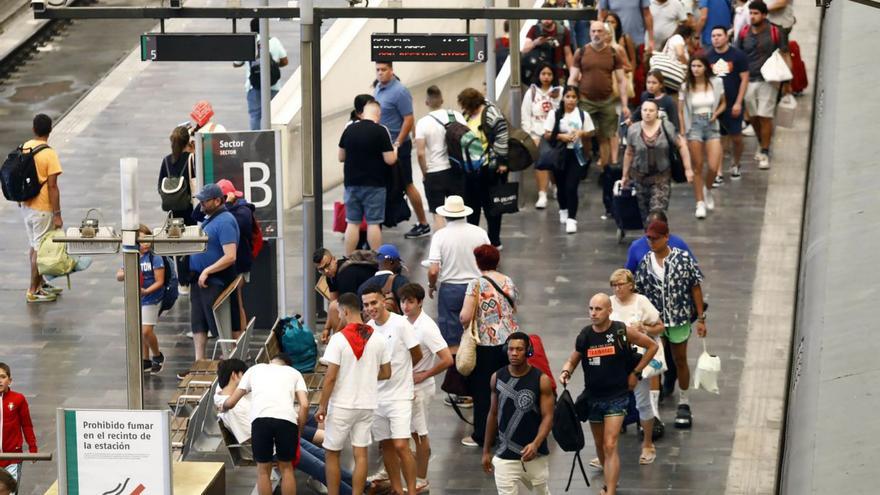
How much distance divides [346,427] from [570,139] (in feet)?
23.8

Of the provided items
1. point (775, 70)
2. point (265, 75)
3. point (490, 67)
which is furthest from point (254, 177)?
point (775, 70)

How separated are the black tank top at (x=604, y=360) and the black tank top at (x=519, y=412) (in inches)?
22.5

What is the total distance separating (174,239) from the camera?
11.6 meters

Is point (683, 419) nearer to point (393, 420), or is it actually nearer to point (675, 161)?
point (393, 420)

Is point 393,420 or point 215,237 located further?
point 215,237

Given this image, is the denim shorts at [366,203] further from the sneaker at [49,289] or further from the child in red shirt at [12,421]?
the child in red shirt at [12,421]

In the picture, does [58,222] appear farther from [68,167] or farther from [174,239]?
[174,239]

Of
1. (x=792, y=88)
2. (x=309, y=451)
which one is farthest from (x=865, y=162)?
(x=792, y=88)

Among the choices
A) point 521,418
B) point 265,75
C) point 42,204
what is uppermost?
point 265,75

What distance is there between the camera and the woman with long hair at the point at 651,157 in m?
17.8

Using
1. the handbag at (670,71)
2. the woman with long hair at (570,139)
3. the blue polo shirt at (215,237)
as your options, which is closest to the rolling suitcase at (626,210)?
the woman with long hair at (570,139)

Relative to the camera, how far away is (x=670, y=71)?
1903 cm

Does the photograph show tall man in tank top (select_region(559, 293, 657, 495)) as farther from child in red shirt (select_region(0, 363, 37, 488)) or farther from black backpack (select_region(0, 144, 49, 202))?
black backpack (select_region(0, 144, 49, 202))

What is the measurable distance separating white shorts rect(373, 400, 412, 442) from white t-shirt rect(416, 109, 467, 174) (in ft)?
18.4
